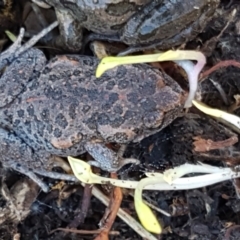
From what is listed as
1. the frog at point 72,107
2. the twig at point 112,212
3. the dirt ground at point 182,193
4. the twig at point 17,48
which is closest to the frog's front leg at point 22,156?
the frog at point 72,107

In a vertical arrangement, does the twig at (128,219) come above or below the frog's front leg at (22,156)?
below

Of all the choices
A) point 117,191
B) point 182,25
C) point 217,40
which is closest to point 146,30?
point 182,25

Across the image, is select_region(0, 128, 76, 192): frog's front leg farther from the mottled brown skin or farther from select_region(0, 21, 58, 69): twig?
select_region(0, 21, 58, 69): twig

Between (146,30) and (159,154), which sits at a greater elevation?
(146,30)

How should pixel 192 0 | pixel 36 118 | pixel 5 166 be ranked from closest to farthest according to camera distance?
1. pixel 192 0
2. pixel 36 118
3. pixel 5 166

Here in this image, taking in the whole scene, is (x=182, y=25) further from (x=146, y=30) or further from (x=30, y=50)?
(x=30, y=50)

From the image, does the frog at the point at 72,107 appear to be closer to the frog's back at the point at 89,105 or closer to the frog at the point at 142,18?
the frog's back at the point at 89,105
